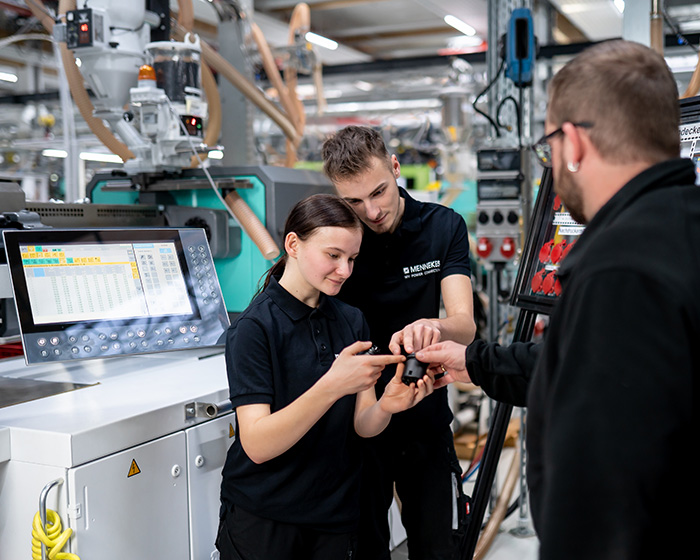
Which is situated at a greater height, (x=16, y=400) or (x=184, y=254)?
(x=184, y=254)

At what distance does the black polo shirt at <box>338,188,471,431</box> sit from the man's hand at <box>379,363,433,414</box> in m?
0.36

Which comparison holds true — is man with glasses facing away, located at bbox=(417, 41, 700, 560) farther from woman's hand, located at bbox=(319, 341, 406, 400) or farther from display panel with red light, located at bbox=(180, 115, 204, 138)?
display panel with red light, located at bbox=(180, 115, 204, 138)

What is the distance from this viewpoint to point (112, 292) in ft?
7.05

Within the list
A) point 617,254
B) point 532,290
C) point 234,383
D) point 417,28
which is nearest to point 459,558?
point 532,290

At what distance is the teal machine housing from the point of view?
2.54 meters

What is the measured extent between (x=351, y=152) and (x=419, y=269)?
385mm

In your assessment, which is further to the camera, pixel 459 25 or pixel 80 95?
pixel 459 25

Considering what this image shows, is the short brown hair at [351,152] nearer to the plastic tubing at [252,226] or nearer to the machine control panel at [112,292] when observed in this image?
the plastic tubing at [252,226]

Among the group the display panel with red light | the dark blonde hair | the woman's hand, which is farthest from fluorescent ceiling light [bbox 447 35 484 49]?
the woman's hand

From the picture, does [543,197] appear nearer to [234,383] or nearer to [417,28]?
[234,383]

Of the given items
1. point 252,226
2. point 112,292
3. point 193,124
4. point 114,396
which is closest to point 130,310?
point 112,292

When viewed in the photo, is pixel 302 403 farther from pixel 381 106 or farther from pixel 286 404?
pixel 381 106

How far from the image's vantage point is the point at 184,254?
7.78 feet

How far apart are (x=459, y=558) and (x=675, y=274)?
4.65 feet
